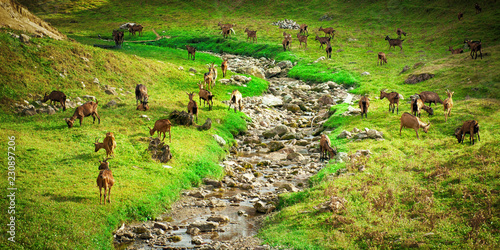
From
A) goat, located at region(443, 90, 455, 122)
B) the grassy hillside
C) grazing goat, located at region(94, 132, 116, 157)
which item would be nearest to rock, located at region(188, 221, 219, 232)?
the grassy hillside

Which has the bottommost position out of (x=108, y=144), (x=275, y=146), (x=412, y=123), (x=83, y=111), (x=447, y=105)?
(x=275, y=146)

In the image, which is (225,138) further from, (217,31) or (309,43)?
(217,31)

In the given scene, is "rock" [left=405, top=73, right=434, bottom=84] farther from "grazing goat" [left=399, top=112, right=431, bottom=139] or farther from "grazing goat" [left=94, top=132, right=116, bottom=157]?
"grazing goat" [left=94, top=132, right=116, bottom=157]

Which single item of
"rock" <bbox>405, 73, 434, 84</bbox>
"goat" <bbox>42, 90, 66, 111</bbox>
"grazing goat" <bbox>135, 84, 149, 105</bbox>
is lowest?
"goat" <bbox>42, 90, 66, 111</bbox>

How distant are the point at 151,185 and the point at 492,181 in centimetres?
1364

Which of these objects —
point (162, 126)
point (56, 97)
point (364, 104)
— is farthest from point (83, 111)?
point (364, 104)

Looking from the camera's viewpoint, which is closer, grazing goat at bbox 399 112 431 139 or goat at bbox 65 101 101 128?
goat at bbox 65 101 101 128

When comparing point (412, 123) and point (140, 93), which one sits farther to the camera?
point (140, 93)

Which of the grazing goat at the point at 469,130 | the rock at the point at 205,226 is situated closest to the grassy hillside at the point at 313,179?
the grazing goat at the point at 469,130

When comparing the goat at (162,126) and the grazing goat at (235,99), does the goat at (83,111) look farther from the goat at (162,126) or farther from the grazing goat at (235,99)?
the grazing goat at (235,99)

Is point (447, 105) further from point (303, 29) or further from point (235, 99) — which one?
point (303, 29)

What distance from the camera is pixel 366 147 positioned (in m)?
20.2

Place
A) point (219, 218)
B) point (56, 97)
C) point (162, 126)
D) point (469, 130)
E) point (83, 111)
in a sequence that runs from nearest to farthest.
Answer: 1. point (219, 218)
2. point (469, 130)
3. point (162, 126)
4. point (83, 111)
5. point (56, 97)

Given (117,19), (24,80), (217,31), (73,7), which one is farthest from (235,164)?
(73,7)
